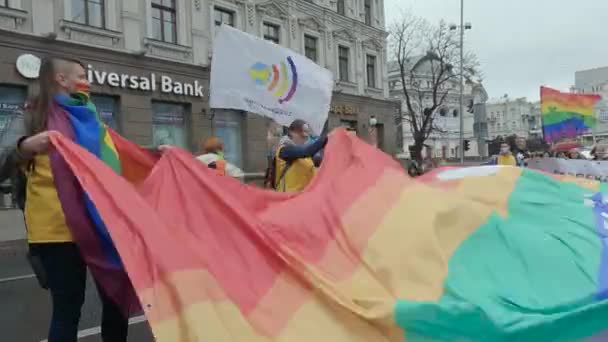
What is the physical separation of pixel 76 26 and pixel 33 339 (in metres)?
13.3

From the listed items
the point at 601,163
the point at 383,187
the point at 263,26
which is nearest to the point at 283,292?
the point at 383,187

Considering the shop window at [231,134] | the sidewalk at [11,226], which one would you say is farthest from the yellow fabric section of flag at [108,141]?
the shop window at [231,134]

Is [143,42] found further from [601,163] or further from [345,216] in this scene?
[345,216]

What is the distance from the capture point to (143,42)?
18.1 meters

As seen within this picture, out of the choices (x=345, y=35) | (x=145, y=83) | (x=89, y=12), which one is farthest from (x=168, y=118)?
(x=345, y=35)

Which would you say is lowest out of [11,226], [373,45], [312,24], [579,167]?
[11,226]

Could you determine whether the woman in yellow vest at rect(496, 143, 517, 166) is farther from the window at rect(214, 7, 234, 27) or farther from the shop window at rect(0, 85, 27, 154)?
the window at rect(214, 7, 234, 27)

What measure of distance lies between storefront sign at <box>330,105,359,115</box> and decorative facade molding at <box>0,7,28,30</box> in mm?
13966

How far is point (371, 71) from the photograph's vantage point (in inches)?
Result: 1188

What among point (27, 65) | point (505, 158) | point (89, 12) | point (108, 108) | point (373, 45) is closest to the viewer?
point (505, 158)

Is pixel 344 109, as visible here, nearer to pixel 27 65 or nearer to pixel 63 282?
pixel 27 65

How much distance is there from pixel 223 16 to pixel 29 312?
17.2m

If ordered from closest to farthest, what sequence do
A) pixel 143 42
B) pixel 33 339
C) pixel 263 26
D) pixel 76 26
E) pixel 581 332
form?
1. pixel 581 332
2. pixel 33 339
3. pixel 76 26
4. pixel 143 42
5. pixel 263 26

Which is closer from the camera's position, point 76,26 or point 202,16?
point 76,26
